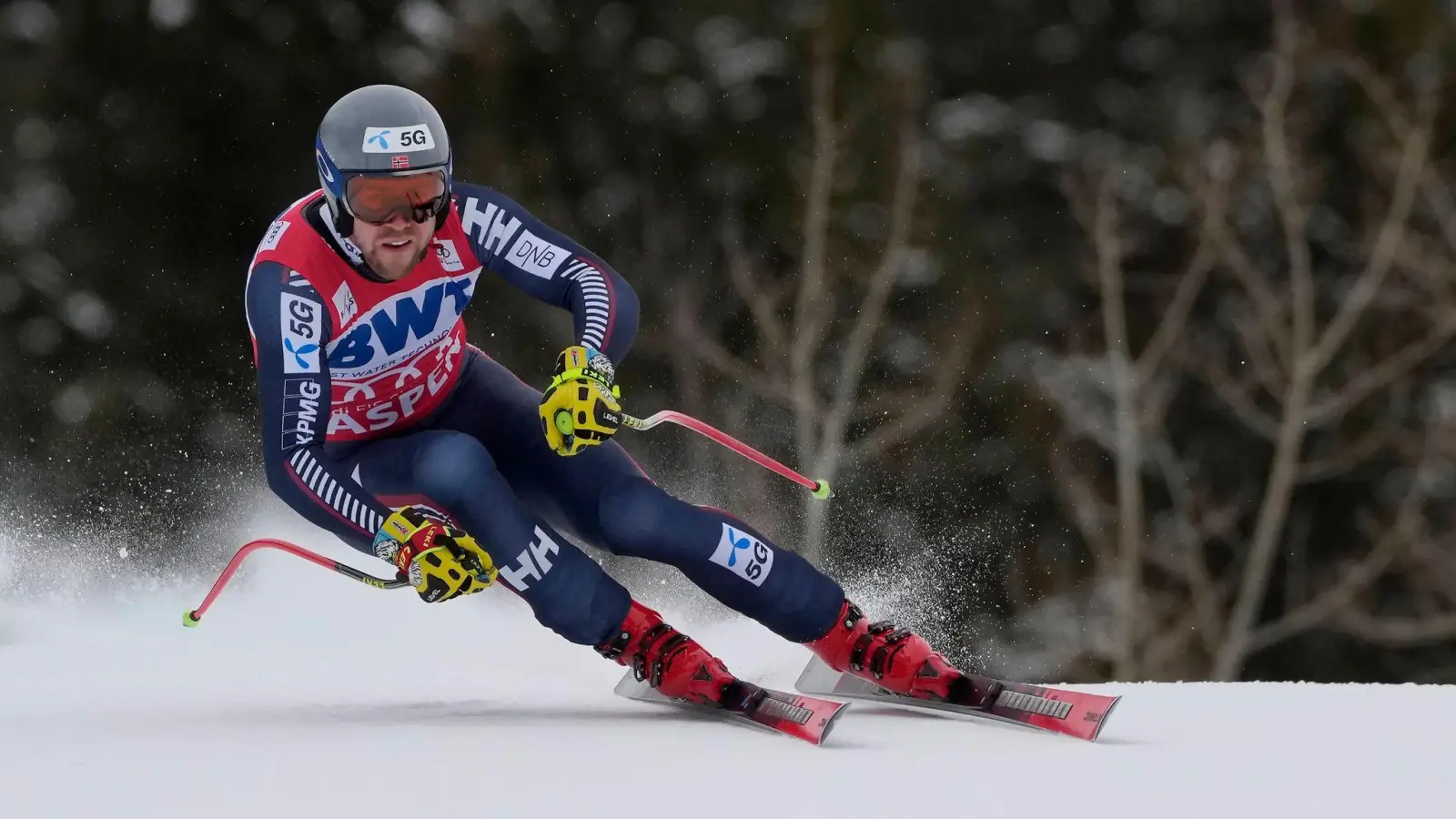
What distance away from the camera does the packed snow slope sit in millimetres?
2789

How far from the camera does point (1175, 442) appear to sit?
14.1 metres

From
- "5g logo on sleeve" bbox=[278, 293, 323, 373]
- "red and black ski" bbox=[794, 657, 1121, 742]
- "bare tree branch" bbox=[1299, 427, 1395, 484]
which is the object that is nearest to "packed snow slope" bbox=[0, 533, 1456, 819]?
"red and black ski" bbox=[794, 657, 1121, 742]

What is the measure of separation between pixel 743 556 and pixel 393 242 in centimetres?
97

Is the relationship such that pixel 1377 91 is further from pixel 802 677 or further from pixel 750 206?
pixel 802 677

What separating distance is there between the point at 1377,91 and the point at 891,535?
16.8 feet

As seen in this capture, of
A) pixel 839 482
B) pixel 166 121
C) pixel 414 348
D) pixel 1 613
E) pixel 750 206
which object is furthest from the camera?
pixel 166 121

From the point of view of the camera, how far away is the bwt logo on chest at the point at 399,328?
12.6ft

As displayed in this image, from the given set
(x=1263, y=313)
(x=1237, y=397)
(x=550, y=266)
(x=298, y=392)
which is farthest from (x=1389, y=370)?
(x=298, y=392)

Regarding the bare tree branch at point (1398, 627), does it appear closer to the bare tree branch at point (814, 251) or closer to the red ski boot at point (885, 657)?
the bare tree branch at point (814, 251)

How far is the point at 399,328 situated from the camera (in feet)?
12.8

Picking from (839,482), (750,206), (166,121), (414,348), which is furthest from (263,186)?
(414,348)

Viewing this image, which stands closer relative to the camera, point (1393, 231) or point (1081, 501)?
point (1081, 501)

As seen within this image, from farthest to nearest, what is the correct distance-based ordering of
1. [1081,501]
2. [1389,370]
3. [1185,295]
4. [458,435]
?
[1185,295] → [1389,370] → [1081,501] → [458,435]

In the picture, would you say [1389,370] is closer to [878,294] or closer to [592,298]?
[878,294]
